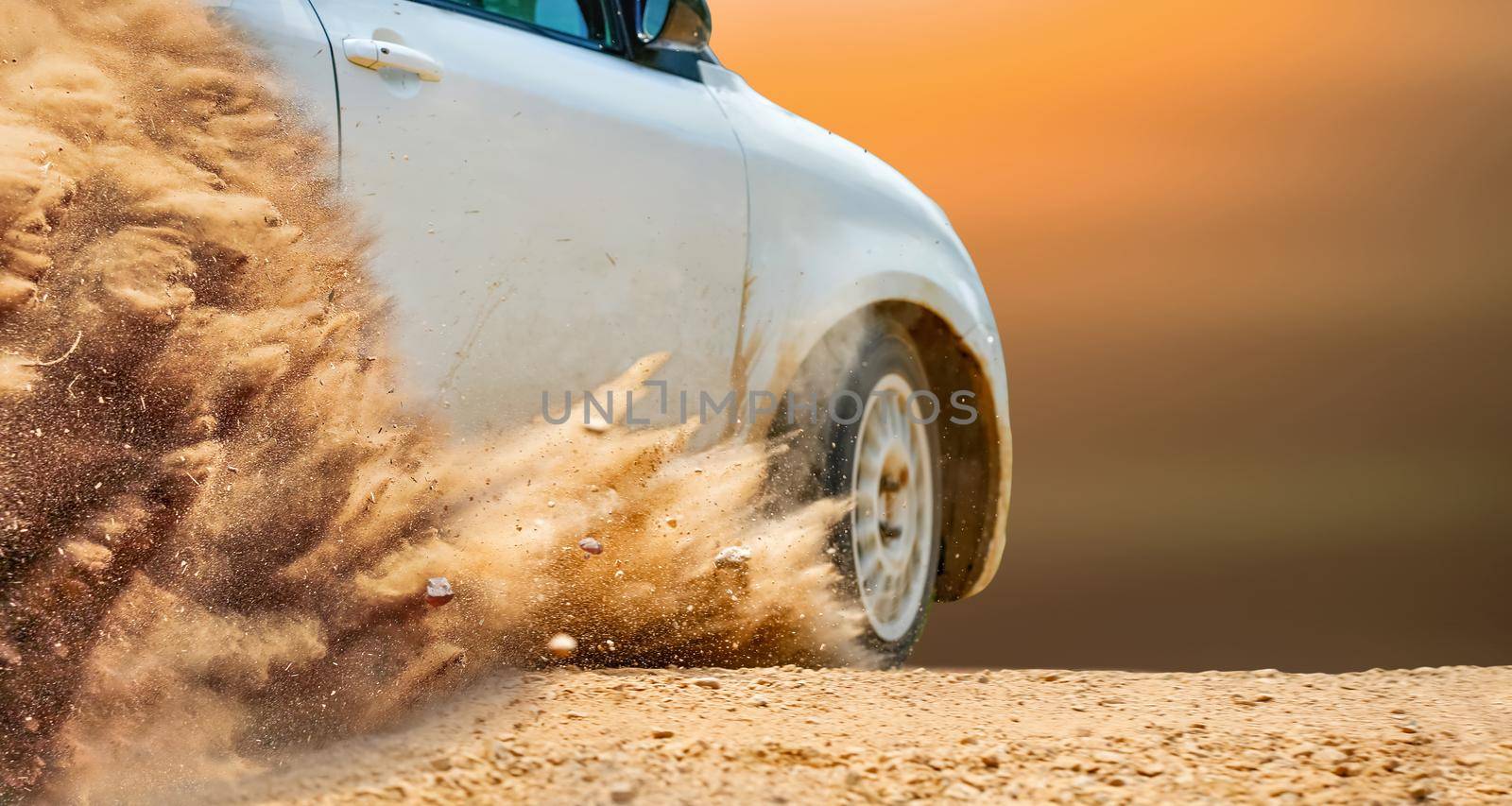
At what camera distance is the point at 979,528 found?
167 inches

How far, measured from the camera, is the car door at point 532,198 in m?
2.49

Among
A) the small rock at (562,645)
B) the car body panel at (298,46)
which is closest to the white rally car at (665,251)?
the car body panel at (298,46)

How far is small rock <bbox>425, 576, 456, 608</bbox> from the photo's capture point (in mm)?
2535

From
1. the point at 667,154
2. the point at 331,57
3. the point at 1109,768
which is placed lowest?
the point at 1109,768

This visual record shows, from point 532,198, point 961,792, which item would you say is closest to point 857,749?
point 961,792

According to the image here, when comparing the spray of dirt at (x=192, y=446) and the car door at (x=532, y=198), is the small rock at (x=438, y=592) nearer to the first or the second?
the spray of dirt at (x=192, y=446)

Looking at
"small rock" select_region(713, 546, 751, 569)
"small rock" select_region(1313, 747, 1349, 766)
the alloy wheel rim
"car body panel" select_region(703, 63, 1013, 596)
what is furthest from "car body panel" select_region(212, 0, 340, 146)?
"small rock" select_region(1313, 747, 1349, 766)

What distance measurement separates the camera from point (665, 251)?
10.1ft

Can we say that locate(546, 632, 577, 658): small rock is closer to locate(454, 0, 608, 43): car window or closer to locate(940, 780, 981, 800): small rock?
locate(940, 780, 981, 800): small rock

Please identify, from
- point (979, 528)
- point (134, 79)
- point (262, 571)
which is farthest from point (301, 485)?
point (979, 528)

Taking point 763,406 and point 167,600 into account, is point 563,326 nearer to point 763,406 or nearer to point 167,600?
point 763,406

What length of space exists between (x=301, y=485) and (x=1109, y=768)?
1376 mm

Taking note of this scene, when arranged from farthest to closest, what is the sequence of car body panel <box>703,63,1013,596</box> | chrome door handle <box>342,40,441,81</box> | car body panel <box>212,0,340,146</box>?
car body panel <box>703,63,1013,596</box> < chrome door handle <box>342,40,441,81</box> < car body panel <box>212,0,340,146</box>

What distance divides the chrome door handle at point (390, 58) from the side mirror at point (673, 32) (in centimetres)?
84
